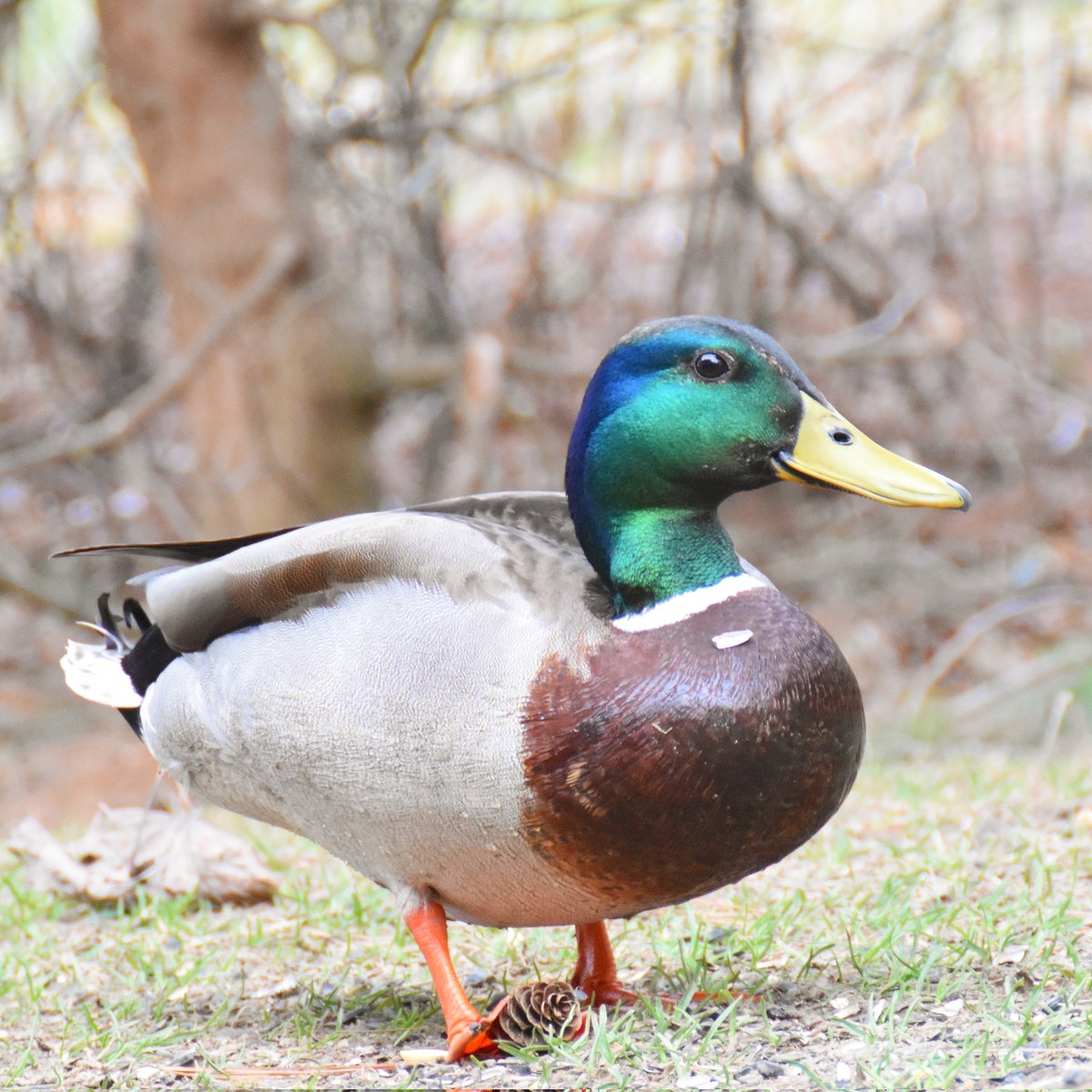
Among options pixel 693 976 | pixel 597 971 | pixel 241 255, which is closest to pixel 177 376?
pixel 241 255

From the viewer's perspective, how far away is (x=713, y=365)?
2.52m

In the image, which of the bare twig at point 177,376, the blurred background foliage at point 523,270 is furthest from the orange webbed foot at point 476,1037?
the bare twig at point 177,376

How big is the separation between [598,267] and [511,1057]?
232 inches

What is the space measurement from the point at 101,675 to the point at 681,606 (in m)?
1.31

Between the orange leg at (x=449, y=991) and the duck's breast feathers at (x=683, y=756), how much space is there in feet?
1.14

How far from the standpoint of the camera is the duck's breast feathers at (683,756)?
2.29 m

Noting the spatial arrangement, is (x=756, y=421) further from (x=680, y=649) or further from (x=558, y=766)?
(x=558, y=766)

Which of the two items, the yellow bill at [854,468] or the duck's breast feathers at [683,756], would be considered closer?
the duck's breast feathers at [683,756]

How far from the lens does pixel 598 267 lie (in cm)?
790

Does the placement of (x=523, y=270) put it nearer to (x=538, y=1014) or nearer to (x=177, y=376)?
(x=177, y=376)

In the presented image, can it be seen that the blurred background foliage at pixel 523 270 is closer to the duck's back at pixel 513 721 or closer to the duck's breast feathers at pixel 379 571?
the duck's breast feathers at pixel 379 571

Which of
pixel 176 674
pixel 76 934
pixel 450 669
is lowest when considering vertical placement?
pixel 76 934

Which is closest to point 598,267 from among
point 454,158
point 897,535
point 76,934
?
point 454,158

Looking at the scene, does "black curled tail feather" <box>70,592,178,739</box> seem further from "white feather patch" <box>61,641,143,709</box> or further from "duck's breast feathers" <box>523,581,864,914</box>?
"duck's breast feathers" <box>523,581,864,914</box>
